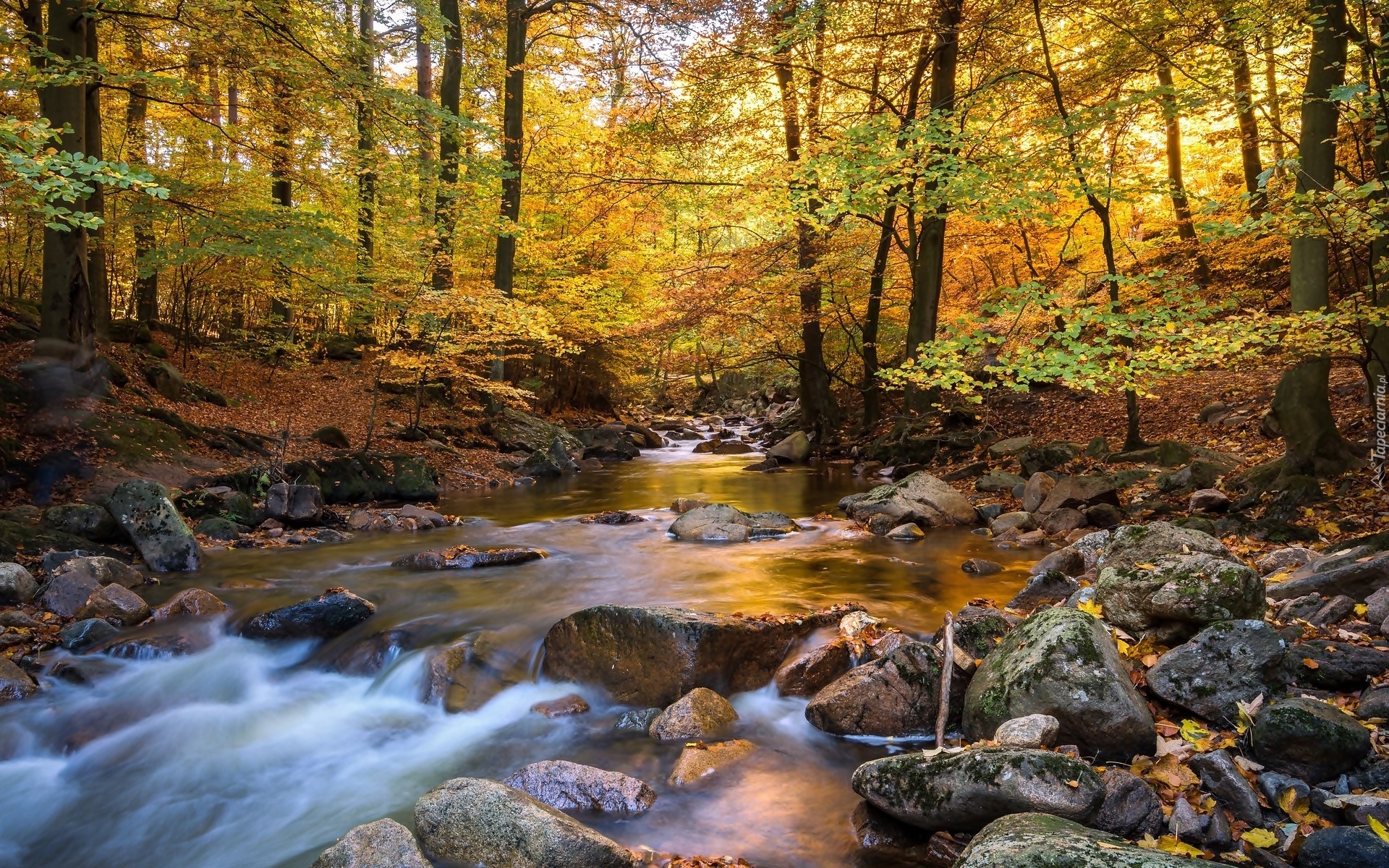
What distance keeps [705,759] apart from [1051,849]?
2.45 meters

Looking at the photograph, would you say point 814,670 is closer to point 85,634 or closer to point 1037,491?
point 1037,491

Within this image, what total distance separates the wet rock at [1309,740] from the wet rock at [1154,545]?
5.39ft

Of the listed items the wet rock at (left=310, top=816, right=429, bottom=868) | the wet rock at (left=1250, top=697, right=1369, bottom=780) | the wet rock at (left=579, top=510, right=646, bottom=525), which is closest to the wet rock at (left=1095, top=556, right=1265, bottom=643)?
the wet rock at (left=1250, top=697, right=1369, bottom=780)

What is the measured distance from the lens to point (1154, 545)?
5.77m

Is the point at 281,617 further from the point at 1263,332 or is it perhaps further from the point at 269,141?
the point at 269,141

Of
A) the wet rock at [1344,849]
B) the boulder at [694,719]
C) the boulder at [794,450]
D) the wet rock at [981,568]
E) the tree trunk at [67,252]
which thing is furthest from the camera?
the boulder at [794,450]

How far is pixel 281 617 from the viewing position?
689 centimetres

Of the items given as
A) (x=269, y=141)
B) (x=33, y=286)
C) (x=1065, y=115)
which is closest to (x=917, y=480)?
(x=1065, y=115)

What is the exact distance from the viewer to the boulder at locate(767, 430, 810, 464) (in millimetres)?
17562

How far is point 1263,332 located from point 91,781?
31.1 ft

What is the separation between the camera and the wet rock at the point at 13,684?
17.7ft

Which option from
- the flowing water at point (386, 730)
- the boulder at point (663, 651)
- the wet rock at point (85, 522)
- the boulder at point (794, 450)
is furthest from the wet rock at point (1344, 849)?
the boulder at point (794, 450)

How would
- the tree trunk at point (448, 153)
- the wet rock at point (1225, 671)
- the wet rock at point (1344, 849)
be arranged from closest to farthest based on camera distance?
the wet rock at point (1344, 849)
the wet rock at point (1225, 671)
the tree trunk at point (448, 153)

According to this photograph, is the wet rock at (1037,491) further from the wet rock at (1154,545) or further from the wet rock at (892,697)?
the wet rock at (892,697)
